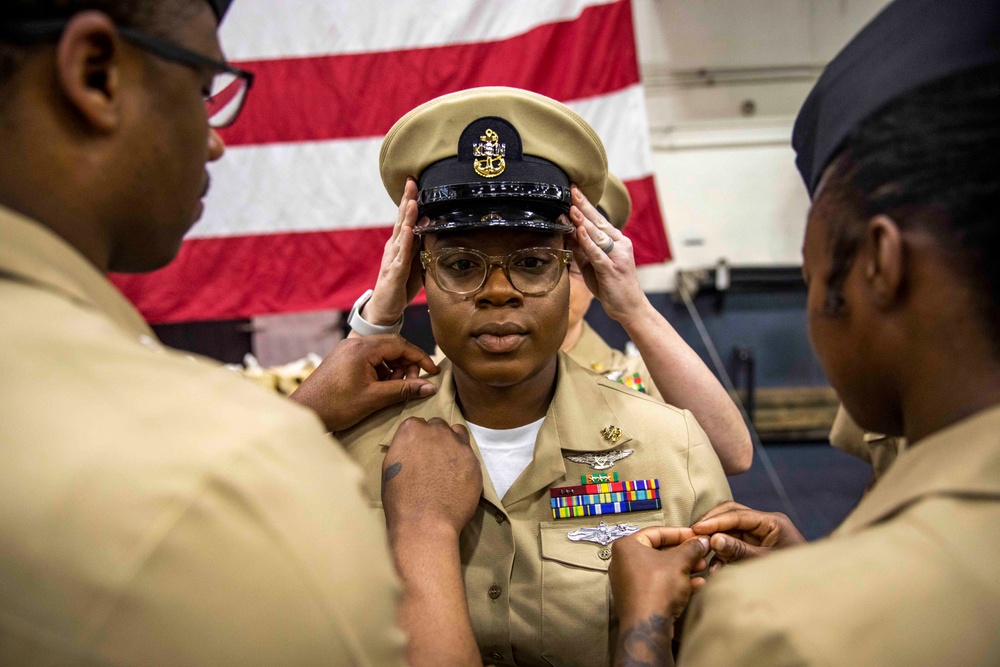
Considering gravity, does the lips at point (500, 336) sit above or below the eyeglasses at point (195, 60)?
below

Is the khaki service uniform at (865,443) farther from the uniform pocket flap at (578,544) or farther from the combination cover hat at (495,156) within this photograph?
the combination cover hat at (495,156)

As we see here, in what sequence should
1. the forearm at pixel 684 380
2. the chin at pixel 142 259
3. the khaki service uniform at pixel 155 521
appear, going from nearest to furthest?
the khaki service uniform at pixel 155 521, the chin at pixel 142 259, the forearm at pixel 684 380

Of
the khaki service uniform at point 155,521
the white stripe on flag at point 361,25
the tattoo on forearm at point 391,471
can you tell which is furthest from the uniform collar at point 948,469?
the white stripe on flag at point 361,25

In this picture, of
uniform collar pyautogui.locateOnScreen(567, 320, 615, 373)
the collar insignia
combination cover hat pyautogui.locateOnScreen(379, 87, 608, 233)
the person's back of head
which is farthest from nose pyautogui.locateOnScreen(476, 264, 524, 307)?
uniform collar pyautogui.locateOnScreen(567, 320, 615, 373)

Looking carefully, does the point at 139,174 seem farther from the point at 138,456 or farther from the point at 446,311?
the point at 446,311

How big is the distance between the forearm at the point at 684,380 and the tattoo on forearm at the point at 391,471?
0.69 meters

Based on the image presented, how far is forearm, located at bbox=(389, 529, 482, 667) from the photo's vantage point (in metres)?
1.07

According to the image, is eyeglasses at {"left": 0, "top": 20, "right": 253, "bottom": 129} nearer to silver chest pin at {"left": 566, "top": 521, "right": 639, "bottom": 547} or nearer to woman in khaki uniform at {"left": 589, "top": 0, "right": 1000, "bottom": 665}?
woman in khaki uniform at {"left": 589, "top": 0, "right": 1000, "bottom": 665}

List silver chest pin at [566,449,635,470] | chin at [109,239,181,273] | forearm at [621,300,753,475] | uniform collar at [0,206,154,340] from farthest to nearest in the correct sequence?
forearm at [621,300,753,475] → silver chest pin at [566,449,635,470] → chin at [109,239,181,273] → uniform collar at [0,206,154,340]

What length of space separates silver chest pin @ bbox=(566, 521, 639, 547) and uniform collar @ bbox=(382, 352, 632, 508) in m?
0.12

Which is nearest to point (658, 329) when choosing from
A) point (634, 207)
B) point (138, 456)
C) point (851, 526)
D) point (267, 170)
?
point (851, 526)

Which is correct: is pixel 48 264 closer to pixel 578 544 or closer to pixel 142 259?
pixel 142 259

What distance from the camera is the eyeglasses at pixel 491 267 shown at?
150cm

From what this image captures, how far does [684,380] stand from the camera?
5.79ft
